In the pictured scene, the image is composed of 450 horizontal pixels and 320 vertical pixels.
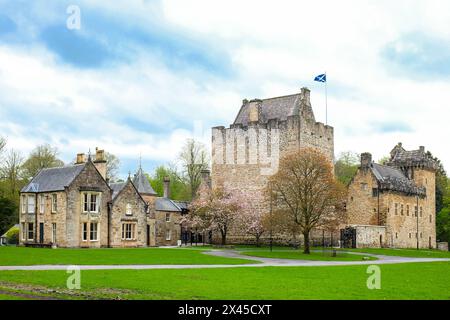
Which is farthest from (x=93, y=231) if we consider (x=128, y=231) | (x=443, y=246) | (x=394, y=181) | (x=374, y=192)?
(x=443, y=246)

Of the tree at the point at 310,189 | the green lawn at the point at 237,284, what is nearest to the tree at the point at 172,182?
the tree at the point at 310,189

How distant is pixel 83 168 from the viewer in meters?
55.4

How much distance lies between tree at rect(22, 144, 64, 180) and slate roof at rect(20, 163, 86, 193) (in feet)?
66.4

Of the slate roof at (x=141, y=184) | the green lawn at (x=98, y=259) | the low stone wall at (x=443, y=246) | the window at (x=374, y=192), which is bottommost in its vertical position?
the low stone wall at (x=443, y=246)

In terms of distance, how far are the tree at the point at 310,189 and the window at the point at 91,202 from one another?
17.1m

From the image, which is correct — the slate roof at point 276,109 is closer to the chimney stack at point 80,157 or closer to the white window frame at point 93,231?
the chimney stack at point 80,157

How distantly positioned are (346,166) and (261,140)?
42744 mm

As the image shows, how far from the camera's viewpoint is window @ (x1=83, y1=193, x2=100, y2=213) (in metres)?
55.7

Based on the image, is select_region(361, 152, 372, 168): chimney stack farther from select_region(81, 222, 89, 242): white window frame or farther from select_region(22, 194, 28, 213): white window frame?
select_region(22, 194, 28, 213): white window frame

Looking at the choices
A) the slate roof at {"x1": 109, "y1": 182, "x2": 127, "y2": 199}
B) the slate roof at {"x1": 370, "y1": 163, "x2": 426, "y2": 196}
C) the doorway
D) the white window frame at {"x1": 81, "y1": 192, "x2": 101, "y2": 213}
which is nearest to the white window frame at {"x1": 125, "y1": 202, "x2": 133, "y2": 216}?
the slate roof at {"x1": 109, "y1": 182, "x2": 127, "y2": 199}

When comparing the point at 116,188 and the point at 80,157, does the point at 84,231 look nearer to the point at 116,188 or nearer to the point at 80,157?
the point at 116,188

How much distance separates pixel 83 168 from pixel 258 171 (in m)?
19.8

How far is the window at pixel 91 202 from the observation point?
183ft
